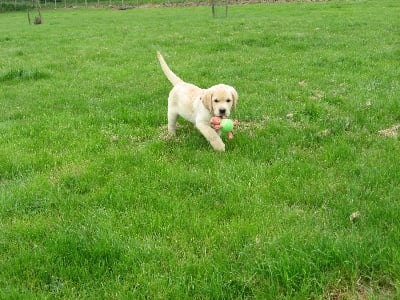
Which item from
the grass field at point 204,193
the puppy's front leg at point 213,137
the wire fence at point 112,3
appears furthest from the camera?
the wire fence at point 112,3

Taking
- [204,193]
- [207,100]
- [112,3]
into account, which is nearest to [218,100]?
[207,100]

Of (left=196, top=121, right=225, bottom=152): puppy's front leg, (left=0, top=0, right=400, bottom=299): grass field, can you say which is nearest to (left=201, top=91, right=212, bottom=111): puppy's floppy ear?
(left=196, top=121, right=225, bottom=152): puppy's front leg

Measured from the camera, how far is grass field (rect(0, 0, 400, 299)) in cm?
418

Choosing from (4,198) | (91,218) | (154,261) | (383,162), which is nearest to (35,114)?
(4,198)

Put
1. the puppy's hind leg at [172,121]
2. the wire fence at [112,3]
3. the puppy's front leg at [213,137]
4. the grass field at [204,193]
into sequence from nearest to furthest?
the grass field at [204,193], the puppy's front leg at [213,137], the puppy's hind leg at [172,121], the wire fence at [112,3]

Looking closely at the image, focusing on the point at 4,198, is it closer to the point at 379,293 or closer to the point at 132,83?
the point at 379,293

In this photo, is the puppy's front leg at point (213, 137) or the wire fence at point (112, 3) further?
the wire fence at point (112, 3)

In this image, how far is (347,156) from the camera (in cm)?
683

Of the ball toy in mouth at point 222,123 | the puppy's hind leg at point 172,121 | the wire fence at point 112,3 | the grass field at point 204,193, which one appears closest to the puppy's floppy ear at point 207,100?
the ball toy in mouth at point 222,123

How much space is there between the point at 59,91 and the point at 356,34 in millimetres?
13819

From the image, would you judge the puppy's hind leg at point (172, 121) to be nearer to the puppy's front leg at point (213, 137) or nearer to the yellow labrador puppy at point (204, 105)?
the yellow labrador puppy at point (204, 105)

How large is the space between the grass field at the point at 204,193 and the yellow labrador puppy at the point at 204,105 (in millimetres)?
358

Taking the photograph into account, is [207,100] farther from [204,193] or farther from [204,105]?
[204,193]

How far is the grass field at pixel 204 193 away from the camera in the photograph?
4184 mm
